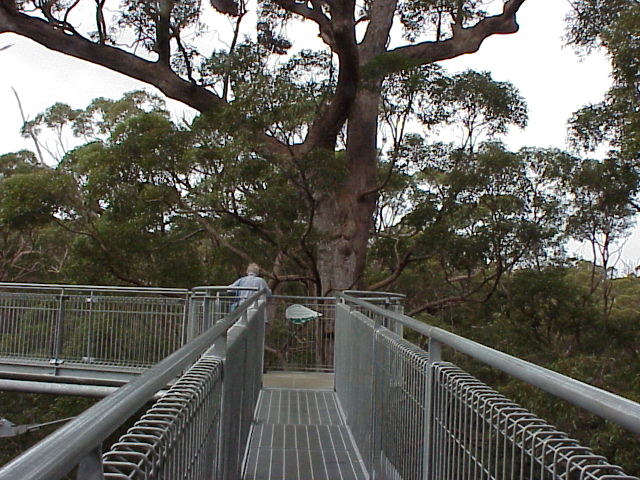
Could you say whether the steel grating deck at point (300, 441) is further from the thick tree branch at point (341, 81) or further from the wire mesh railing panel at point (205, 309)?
the thick tree branch at point (341, 81)

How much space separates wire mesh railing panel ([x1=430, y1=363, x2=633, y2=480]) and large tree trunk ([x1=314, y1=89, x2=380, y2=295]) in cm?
1603

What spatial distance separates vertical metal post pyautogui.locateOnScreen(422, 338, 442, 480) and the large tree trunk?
15724 millimetres

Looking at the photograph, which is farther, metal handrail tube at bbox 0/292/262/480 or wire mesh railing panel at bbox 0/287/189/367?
wire mesh railing panel at bbox 0/287/189/367

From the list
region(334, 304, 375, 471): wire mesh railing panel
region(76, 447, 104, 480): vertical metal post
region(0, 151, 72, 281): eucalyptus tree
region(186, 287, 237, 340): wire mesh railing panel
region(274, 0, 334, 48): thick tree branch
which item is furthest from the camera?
region(0, 151, 72, 281): eucalyptus tree

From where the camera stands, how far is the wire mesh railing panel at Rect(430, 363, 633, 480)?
188 cm

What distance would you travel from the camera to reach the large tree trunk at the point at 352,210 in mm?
19688

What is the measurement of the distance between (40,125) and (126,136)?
2394cm

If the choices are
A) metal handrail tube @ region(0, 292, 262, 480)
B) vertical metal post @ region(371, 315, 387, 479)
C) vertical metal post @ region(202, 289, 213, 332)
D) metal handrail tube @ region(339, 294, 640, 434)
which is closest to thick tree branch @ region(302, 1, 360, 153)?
vertical metal post @ region(202, 289, 213, 332)

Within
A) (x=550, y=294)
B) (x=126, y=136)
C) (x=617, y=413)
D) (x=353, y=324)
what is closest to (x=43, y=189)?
(x=126, y=136)

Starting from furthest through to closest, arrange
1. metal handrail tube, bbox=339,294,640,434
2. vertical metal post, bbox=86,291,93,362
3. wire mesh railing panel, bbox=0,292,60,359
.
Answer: wire mesh railing panel, bbox=0,292,60,359 → vertical metal post, bbox=86,291,93,362 → metal handrail tube, bbox=339,294,640,434

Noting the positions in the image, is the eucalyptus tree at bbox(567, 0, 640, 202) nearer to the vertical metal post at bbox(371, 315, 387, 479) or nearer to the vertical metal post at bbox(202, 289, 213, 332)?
the vertical metal post at bbox(202, 289, 213, 332)

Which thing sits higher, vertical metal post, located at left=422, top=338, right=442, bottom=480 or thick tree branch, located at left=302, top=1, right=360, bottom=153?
thick tree branch, located at left=302, top=1, right=360, bottom=153

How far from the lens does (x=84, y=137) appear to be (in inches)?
1570

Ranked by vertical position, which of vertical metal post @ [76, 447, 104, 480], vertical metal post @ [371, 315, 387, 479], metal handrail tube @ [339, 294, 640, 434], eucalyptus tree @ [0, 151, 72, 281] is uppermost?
eucalyptus tree @ [0, 151, 72, 281]
